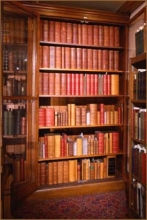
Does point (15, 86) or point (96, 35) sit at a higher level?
point (96, 35)

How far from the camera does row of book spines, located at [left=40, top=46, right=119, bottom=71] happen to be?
2.22m

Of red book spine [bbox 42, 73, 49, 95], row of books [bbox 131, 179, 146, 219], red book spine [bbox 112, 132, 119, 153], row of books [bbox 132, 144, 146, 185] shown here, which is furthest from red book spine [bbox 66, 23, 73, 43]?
row of books [bbox 131, 179, 146, 219]

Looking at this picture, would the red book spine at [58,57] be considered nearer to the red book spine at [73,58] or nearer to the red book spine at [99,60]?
the red book spine at [73,58]

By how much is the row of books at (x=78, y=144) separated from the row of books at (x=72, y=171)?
0.10 meters

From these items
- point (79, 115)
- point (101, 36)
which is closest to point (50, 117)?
point (79, 115)

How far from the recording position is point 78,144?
232 cm

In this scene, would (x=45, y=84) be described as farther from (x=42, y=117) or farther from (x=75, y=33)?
(x=75, y=33)

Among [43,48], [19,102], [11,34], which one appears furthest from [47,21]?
[19,102]

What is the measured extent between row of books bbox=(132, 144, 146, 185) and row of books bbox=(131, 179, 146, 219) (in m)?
0.09

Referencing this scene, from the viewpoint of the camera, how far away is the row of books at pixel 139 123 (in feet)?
5.48

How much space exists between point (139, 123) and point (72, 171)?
1.01 metres

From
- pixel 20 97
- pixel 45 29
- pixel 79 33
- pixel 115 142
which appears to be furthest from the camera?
pixel 115 142

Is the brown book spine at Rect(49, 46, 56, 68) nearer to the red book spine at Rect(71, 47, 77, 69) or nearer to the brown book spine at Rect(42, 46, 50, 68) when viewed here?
the brown book spine at Rect(42, 46, 50, 68)

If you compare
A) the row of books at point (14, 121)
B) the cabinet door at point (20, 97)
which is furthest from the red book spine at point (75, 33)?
the row of books at point (14, 121)
